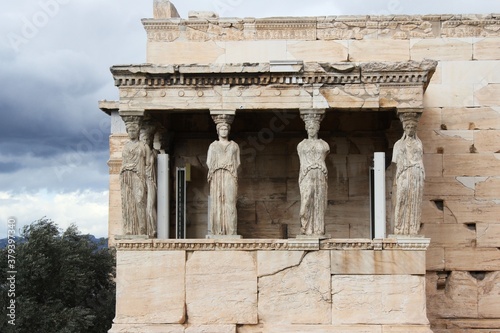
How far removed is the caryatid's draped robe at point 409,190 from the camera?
12.0 meters

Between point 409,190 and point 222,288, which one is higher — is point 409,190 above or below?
above

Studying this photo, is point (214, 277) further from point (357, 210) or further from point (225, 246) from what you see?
point (357, 210)

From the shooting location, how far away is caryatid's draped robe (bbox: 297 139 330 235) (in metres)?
12.1

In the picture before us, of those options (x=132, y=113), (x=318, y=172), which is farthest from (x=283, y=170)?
(x=132, y=113)

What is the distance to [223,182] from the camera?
12156mm

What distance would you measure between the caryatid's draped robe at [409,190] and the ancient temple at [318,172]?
31 millimetres

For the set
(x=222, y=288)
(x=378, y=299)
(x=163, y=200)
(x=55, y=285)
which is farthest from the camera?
(x=55, y=285)

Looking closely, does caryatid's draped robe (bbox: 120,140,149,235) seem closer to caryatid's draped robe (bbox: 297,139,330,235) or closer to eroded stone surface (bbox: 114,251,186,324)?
eroded stone surface (bbox: 114,251,186,324)

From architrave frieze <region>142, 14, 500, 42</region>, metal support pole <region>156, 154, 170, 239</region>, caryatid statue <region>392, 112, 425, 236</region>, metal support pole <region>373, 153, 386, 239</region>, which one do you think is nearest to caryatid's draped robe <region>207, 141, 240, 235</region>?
metal support pole <region>156, 154, 170, 239</region>

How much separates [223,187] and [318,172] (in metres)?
1.33

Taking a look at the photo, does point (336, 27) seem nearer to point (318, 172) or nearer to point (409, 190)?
point (318, 172)

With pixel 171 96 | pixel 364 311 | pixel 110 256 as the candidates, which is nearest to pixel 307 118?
pixel 171 96

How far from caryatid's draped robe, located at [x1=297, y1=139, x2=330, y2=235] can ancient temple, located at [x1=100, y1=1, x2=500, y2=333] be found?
0.08 meters

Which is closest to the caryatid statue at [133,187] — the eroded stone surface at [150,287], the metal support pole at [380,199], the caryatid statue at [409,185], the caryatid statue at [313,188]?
the eroded stone surface at [150,287]
